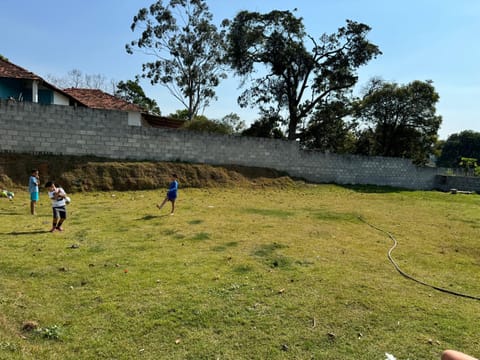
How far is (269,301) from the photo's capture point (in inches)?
Result: 163

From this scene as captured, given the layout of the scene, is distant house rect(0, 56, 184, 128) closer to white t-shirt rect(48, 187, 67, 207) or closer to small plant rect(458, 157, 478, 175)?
white t-shirt rect(48, 187, 67, 207)

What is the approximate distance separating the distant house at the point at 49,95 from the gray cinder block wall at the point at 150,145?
161 centimetres

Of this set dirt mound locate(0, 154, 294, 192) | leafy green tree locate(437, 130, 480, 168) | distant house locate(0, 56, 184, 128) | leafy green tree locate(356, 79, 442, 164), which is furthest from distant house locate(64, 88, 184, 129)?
leafy green tree locate(437, 130, 480, 168)

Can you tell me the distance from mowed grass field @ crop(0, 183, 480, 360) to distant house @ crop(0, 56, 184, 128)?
10.1 m

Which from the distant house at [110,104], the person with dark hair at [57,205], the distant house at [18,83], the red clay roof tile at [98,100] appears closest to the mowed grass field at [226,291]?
the person with dark hair at [57,205]

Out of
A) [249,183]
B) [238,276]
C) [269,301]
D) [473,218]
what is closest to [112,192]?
[249,183]

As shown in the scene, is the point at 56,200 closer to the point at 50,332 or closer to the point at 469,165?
the point at 50,332

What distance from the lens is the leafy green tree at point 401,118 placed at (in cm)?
2403

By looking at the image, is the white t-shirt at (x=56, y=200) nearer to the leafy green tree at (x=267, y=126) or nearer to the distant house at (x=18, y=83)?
the distant house at (x=18, y=83)

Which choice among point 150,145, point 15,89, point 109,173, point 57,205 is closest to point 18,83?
point 15,89

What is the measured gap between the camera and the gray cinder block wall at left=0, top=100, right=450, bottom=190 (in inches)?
504

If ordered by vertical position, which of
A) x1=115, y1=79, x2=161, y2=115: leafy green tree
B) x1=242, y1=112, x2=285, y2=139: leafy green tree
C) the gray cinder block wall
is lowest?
the gray cinder block wall

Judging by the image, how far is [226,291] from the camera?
4363 mm

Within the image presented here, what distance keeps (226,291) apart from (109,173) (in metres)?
10.8
